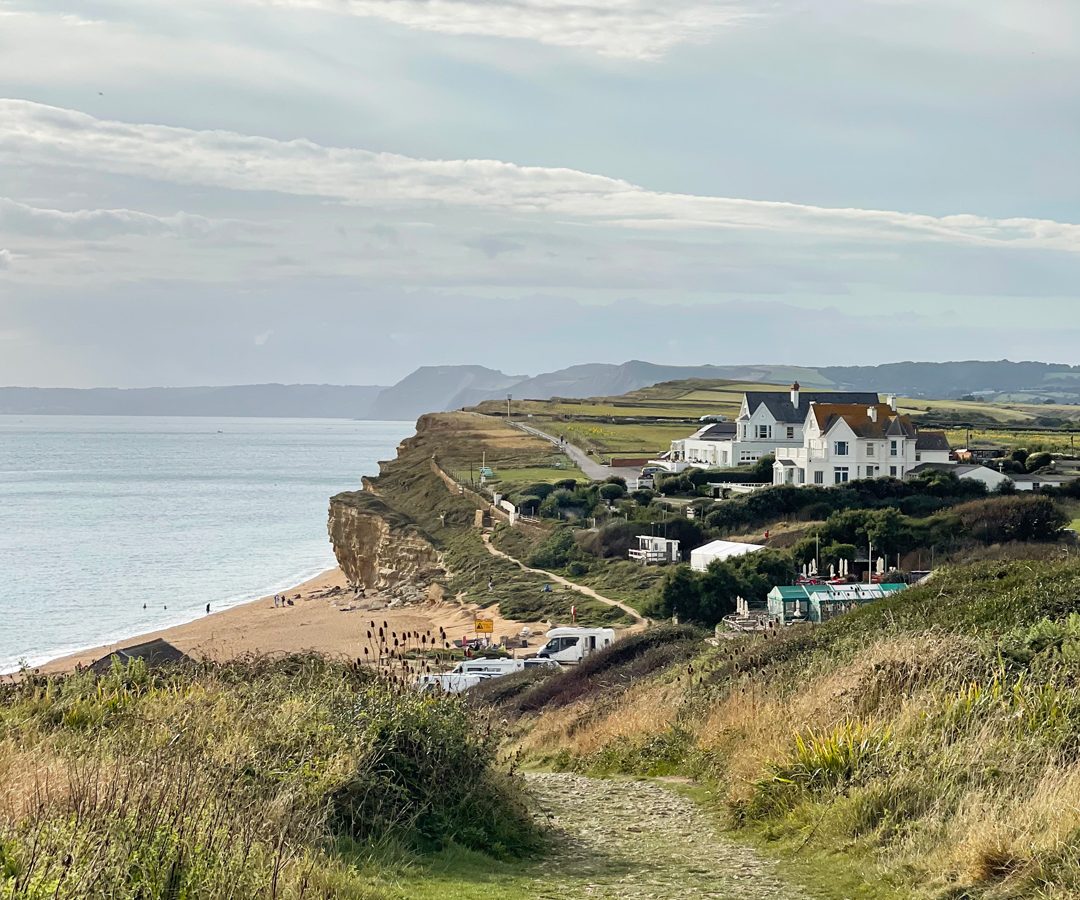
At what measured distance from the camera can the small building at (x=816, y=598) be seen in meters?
29.8

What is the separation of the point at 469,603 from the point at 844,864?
44.6 m

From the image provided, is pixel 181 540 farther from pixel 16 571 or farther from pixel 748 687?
pixel 748 687

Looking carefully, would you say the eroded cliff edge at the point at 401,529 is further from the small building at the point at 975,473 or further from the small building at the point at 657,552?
the small building at the point at 975,473

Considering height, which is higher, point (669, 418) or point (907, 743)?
point (907, 743)

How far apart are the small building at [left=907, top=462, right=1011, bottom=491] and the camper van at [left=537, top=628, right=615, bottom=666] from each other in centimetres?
2609

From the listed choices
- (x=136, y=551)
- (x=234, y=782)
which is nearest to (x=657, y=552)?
(x=234, y=782)

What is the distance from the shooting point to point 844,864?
7629 mm

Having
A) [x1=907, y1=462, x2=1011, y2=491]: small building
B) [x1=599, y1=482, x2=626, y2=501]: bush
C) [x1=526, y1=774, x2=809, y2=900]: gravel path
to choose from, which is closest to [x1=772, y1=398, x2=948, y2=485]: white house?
[x1=907, y1=462, x2=1011, y2=491]: small building

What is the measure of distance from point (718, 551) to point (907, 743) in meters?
35.7

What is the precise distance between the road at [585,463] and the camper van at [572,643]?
3404 centimetres

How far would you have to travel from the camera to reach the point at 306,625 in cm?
5400

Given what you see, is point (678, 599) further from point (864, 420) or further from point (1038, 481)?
point (1038, 481)

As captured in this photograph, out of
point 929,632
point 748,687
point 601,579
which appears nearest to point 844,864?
point 929,632

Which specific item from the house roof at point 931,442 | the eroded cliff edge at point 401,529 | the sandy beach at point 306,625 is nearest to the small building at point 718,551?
the sandy beach at point 306,625
